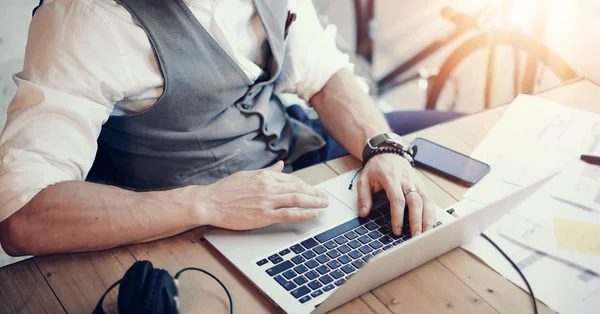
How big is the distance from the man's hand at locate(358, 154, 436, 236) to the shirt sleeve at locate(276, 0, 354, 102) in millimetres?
306

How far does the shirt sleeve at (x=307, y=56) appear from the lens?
1350 mm

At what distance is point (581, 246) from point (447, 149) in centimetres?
34

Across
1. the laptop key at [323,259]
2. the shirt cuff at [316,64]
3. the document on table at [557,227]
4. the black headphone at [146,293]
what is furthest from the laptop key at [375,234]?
the shirt cuff at [316,64]

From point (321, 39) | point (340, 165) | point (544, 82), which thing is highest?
point (321, 39)

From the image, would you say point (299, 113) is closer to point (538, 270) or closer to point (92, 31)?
point (92, 31)

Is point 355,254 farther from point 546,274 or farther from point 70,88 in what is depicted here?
point 70,88

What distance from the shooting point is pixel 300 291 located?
0.87 m

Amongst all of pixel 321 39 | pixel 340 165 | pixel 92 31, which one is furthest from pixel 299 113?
pixel 92 31

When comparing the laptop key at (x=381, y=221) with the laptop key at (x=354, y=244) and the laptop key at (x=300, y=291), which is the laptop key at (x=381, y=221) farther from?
the laptop key at (x=300, y=291)

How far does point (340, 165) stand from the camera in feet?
4.00

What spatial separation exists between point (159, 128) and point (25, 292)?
0.40m

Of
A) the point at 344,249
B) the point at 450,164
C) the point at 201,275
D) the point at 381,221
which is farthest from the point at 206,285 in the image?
the point at 450,164

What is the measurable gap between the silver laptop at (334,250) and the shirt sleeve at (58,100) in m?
0.27

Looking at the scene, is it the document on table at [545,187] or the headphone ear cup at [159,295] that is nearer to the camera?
the headphone ear cup at [159,295]
